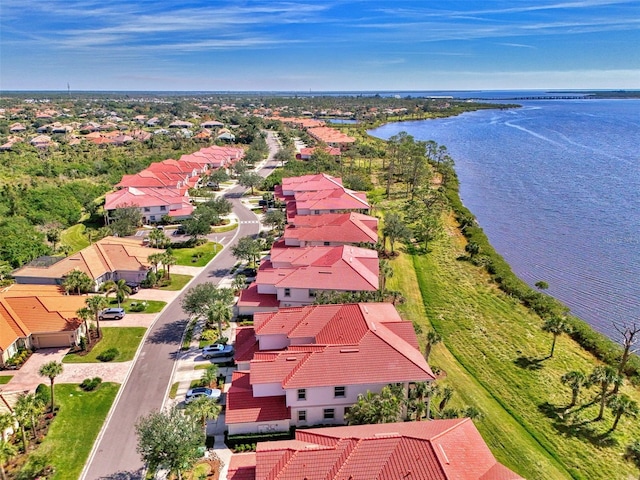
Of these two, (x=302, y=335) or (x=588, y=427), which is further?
(x=302, y=335)

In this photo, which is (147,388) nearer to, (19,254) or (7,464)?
(7,464)

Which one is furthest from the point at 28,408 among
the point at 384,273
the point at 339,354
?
the point at 384,273

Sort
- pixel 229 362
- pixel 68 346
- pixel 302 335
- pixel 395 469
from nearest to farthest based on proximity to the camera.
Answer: pixel 395 469
pixel 302 335
pixel 229 362
pixel 68 346

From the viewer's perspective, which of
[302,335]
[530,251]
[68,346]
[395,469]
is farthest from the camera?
[530,251]

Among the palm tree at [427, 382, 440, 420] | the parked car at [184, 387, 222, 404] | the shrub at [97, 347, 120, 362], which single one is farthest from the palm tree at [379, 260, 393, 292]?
the shrub at [97, 347, 120, 362]

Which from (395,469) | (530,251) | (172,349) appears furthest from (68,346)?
(530,251)

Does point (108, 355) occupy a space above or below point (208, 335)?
below

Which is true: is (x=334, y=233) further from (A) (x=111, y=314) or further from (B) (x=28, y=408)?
(B) (x=28, y=408)

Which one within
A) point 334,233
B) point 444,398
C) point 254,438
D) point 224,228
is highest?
point 334,233
